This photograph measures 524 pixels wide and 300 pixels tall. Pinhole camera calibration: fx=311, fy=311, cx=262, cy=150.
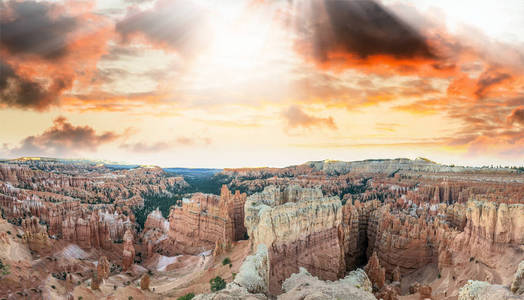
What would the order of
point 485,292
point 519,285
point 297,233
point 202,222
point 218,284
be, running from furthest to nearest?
point 202,222, point 297,233, point 218,284, point 519,285, point 485,292

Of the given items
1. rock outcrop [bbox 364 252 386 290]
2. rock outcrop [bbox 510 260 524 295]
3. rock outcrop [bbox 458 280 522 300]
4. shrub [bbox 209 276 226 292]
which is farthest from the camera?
rock outcrop [bbox 364 252 386 290]

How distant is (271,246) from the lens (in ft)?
67.2

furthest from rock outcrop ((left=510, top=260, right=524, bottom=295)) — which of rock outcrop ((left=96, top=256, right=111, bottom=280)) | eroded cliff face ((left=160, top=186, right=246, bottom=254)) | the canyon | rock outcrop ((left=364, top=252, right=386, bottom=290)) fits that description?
rock outcrop ((left=96, top=256, right=111, bottom=280))

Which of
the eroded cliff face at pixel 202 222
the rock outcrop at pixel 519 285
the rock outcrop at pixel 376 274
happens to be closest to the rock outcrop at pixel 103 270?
the eroded cliff face at pixel 202 222

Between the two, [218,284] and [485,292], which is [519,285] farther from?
[218,284]

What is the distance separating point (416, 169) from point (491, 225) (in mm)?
98833

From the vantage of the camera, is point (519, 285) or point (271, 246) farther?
point (271, 246)

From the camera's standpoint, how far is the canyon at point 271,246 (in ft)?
65.8

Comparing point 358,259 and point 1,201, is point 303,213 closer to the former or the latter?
point 358,259

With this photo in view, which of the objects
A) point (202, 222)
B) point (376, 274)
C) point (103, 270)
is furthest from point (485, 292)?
point (202, 222)

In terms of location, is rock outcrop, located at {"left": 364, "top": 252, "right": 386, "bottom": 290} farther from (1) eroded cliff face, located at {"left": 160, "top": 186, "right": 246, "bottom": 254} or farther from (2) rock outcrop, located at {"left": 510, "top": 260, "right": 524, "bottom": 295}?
(1) eroded cliff face, located at {"left": 160, "top": 186, "right": 246, "bottom": 254}

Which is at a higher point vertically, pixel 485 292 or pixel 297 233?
pixel 485 292

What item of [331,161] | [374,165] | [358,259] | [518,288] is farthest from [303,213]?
[331,161]

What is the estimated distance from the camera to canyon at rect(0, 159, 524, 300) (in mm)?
20062
